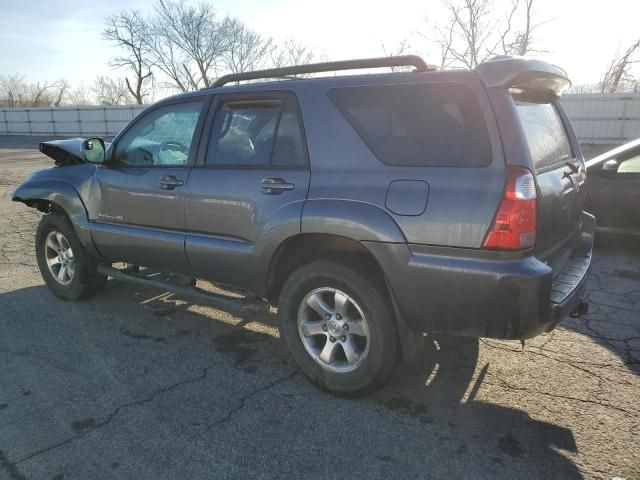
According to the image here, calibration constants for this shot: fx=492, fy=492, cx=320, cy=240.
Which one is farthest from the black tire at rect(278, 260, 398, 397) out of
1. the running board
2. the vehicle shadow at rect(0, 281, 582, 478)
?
the running board

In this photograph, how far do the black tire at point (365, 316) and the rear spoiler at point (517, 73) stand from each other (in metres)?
1.27

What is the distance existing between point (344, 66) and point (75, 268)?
3156 mm

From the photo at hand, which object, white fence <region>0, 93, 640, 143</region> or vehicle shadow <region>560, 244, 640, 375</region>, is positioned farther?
white fence <region>0, 93, 640, 143</region>

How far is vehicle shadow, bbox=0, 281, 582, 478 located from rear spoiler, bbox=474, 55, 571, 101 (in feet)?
6.08

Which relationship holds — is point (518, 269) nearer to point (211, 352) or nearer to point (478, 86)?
point (478, 86)

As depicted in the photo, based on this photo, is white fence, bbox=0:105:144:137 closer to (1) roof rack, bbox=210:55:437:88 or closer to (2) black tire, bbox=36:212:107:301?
(2) black tire, bbox=36:212:107:301

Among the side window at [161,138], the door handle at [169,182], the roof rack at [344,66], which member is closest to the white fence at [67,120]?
the side window at [161,138]

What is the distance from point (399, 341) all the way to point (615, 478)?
1.20m

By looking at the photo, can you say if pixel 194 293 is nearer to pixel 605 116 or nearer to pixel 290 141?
pixel 290 141

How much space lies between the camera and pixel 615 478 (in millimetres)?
2312

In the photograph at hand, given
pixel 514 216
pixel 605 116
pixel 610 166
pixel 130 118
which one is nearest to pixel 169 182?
pixel 514 216

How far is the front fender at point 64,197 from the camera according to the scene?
174 inches

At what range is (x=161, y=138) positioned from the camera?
13.3ft

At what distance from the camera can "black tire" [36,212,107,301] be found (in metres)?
4.57
